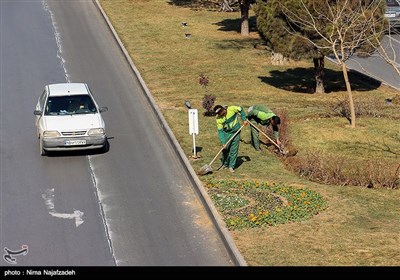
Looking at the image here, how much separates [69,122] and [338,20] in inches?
439

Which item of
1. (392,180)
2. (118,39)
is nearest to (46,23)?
(118,39)

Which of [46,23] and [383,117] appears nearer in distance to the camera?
[383,117]

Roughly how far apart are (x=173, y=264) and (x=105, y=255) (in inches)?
57.4

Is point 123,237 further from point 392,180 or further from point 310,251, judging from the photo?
point 392,180

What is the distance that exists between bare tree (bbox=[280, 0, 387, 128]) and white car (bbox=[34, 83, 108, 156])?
9162 mm

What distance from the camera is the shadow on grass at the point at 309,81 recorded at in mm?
37656

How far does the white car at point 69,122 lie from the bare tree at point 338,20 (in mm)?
9162

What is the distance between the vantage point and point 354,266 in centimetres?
1714

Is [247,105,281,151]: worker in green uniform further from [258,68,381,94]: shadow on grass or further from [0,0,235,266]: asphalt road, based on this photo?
[258,68,381,94]: shadow on grass

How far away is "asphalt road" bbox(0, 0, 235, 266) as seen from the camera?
1838 centimetres

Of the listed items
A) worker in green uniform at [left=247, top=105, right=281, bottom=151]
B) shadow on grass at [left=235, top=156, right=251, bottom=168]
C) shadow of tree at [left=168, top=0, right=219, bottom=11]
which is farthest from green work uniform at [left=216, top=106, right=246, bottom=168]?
shadow of tree at [left=168, top=0, right=219, bottom=11]

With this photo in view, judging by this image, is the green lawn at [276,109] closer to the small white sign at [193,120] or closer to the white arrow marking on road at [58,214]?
the small white sign at [193,120]

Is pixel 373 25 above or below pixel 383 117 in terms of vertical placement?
above

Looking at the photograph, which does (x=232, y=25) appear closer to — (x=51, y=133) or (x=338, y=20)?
(x=338, y=20)
